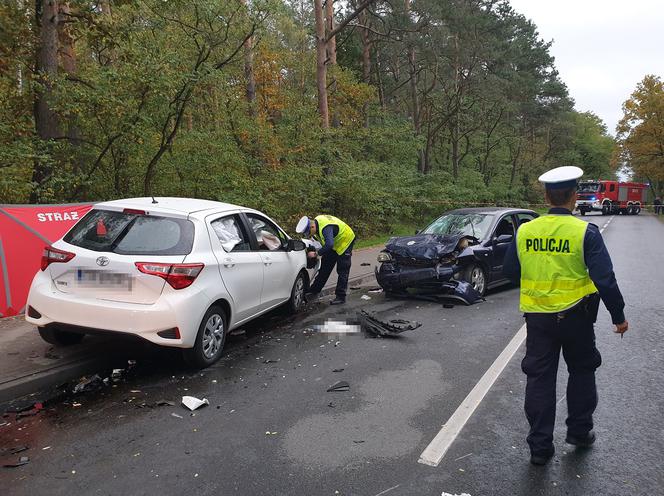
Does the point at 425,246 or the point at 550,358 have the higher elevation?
the point at 425,246

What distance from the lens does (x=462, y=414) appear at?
4.06 m

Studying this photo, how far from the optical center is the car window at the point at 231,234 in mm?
5539

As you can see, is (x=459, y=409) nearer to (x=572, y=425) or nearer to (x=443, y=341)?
(x=572, y=425)

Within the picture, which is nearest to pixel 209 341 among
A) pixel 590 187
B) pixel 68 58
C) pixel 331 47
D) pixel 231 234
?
pixel 231 234

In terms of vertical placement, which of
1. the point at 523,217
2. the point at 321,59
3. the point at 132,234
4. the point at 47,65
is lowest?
the point at 523,217

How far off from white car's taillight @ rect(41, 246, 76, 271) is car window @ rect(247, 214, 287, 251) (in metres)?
2.17

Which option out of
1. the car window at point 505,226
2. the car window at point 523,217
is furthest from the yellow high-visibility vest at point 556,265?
the car window at point 523,217

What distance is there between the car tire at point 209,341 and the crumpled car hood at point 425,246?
3811 mm

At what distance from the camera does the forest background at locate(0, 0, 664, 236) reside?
31.9 ft

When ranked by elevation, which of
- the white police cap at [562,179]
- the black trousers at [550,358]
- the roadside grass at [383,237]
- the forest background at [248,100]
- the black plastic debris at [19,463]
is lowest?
the roadside grass at [383,237]

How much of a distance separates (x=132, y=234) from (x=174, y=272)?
0.63 meters

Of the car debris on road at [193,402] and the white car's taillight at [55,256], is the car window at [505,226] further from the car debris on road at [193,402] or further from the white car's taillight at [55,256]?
the white car's taillight at [55,256]

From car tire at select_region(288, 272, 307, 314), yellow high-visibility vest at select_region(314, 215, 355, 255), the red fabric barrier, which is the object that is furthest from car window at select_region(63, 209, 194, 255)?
yellow high-visibility vest at select_region(314, 215, 355, 255)

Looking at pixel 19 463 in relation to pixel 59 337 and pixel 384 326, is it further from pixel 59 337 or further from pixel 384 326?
pixel 384 326
